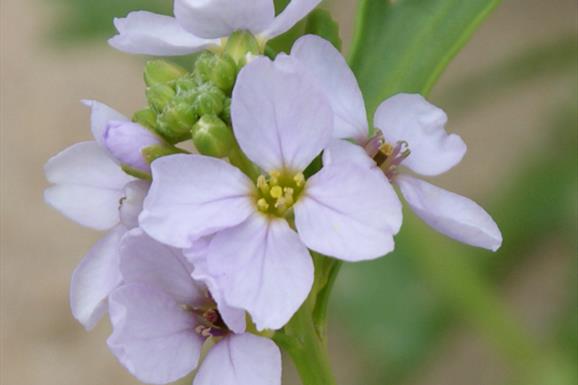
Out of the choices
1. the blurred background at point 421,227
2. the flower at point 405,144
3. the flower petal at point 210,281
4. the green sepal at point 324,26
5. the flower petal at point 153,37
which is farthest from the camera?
the blurred background at point 421,227

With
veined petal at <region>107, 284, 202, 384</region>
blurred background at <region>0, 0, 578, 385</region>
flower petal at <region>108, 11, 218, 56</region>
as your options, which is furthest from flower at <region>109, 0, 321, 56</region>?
blurred background at <region>0, 0, 578, 385</region>

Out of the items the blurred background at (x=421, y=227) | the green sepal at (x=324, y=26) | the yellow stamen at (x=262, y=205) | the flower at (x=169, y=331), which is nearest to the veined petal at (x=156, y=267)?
the flower at (x=169, y=331)

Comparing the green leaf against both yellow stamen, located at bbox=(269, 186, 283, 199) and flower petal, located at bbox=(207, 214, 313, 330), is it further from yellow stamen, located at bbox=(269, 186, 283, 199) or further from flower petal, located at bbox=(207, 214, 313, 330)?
flower petal, located at bbox=(207, 214, 313, 330)

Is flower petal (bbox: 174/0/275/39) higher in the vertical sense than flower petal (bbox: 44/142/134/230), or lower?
higher

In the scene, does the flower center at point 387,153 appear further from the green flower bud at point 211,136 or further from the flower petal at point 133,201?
the flower petal at point 133,201

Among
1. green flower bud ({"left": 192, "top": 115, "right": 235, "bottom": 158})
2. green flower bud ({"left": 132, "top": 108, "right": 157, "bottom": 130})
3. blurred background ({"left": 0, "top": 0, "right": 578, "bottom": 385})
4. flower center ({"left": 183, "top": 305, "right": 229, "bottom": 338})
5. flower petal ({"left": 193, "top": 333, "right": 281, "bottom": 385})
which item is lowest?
blurred background ({"left": 0, "top": 0, "right": 578, "bottom": 385})

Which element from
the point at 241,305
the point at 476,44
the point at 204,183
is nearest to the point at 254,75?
the point at 204,183

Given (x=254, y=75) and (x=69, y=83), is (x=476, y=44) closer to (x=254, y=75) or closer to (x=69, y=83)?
(x=69, y=83)
